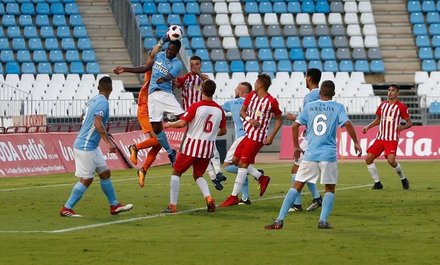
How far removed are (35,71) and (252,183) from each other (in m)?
21.7

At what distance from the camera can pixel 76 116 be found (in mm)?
39812

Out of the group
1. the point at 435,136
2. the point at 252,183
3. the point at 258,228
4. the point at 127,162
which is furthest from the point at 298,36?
the point at 258,228

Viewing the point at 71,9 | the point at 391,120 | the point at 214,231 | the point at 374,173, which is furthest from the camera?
the point at 71,9

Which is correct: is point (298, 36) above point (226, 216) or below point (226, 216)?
above

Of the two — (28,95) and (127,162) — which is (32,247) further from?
(28,95)

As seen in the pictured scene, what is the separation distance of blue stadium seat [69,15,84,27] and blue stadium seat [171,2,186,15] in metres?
3.80

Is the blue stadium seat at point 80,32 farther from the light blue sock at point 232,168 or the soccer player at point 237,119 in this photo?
the light blue sock at point 232,168

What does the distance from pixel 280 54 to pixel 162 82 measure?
2681 centimetres

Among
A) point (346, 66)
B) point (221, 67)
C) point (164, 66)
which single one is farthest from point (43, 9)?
point (164, 66)

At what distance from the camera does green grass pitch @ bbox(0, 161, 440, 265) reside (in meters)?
12.0

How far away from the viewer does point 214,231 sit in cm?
1450

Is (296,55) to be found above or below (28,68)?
above

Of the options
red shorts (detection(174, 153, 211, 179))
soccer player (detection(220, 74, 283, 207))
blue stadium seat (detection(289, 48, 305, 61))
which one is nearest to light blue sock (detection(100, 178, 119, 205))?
red shorts (detection(174, 153, 211, 179))

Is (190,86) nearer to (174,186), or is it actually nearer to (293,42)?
(174,186)
